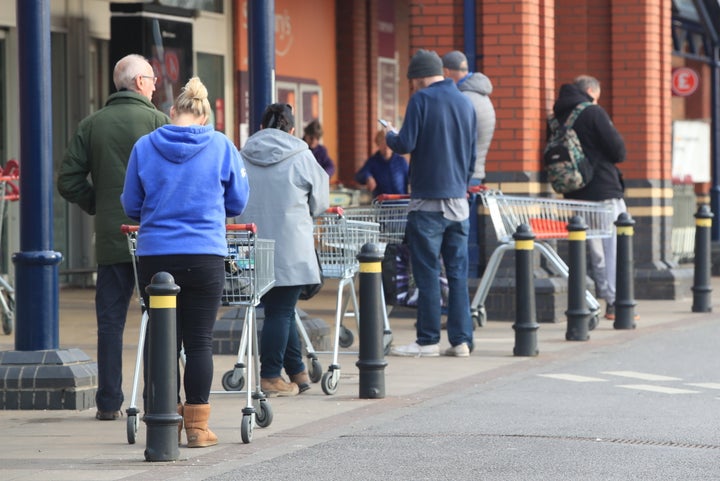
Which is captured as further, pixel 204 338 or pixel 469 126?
pixel 469 126

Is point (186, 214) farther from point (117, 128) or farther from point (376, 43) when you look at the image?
point (376, 43)

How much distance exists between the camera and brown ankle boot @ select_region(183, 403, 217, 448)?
803 centimetres

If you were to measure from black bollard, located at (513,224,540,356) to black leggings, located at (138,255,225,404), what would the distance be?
4300mm

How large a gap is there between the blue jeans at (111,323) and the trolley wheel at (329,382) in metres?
1.43

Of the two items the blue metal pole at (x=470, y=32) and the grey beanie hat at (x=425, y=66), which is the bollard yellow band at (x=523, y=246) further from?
the blue metal pole at (x=470, y=32)

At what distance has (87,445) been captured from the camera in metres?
8.23

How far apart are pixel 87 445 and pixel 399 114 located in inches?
759

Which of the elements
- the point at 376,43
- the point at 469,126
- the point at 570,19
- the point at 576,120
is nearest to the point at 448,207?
the point at 469,126

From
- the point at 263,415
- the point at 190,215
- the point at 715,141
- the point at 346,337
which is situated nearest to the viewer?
the point at 190,215

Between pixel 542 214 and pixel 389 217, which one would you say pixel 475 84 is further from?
pixel 389 217

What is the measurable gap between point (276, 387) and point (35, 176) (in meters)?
1.82

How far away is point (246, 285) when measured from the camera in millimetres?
8562

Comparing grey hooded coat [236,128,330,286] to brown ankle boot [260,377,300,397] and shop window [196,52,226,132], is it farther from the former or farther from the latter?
shop window [196,52,226,132]

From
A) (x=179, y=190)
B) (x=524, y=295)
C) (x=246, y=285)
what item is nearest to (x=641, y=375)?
(x=524, y=295)
